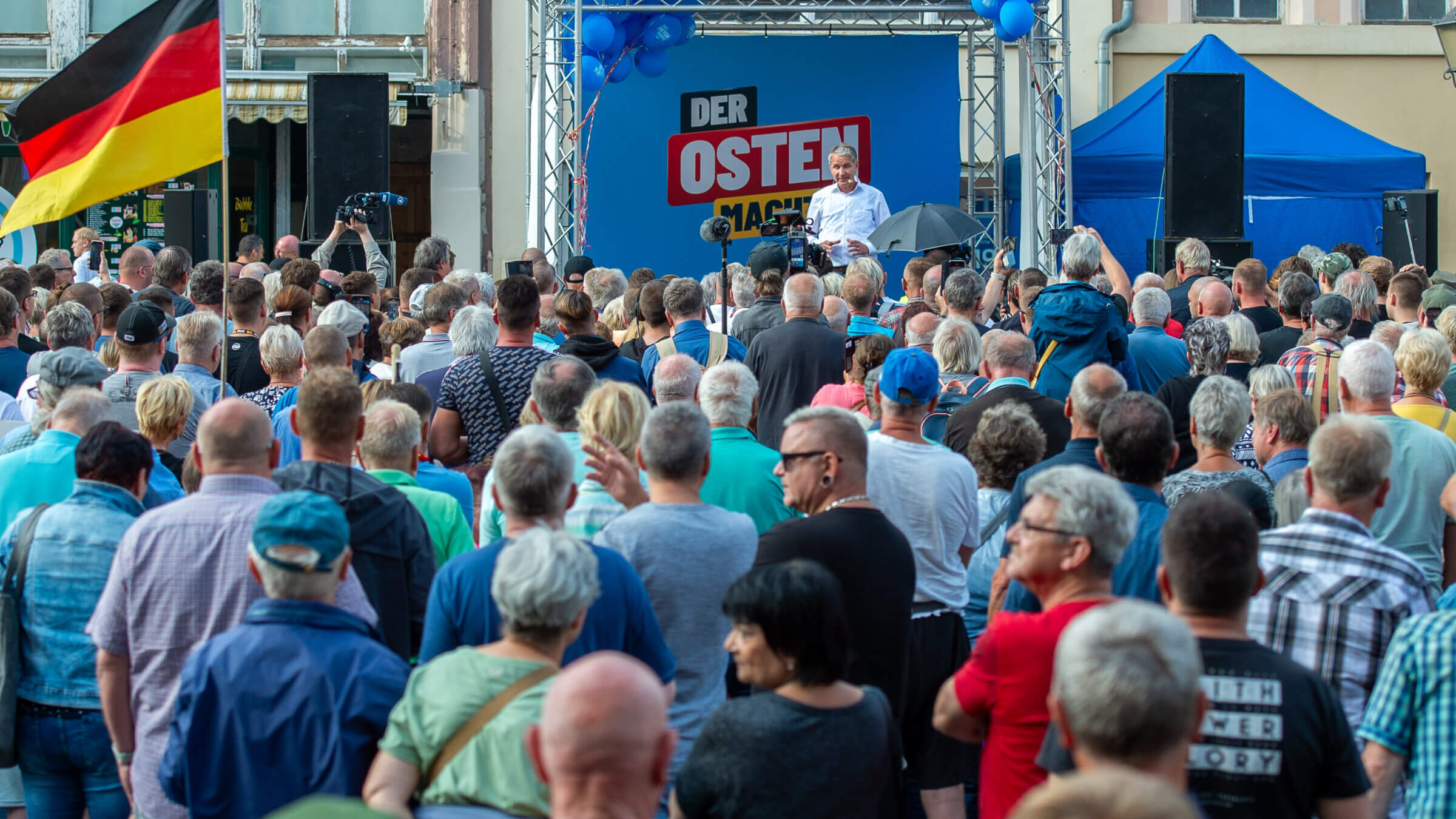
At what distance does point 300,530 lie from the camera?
2.79 meters

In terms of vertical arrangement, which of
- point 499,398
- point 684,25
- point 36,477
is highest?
point 684,25

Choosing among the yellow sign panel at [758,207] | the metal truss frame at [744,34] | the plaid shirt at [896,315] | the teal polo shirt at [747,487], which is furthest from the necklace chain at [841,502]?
the yellow sign panel at [758,207]

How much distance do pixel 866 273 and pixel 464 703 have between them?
478 cm

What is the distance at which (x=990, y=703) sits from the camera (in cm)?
276

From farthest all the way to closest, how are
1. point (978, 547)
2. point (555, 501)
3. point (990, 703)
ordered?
point (978, 547)
point (555, 501)
point (990, 703)

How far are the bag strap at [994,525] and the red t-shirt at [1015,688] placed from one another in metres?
1.37

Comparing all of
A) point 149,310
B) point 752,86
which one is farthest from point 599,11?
point 149,310

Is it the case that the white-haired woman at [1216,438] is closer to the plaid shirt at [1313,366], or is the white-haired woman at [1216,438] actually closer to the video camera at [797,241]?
the plaid shirt at [1313,366]

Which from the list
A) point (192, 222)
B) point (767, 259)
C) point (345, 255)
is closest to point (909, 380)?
point (767, 259)

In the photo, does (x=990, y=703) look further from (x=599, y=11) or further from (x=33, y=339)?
(x=599, y=11)

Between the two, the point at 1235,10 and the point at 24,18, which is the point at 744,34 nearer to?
the point at 1235,10

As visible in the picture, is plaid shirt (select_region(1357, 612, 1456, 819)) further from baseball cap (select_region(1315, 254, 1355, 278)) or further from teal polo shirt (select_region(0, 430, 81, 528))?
baseball cap (select_region(1315, 254, 1355, 278))

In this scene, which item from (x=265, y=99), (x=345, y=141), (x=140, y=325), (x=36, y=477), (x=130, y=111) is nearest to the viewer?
(x=36, y=477)

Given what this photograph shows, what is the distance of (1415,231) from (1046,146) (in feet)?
10.4
